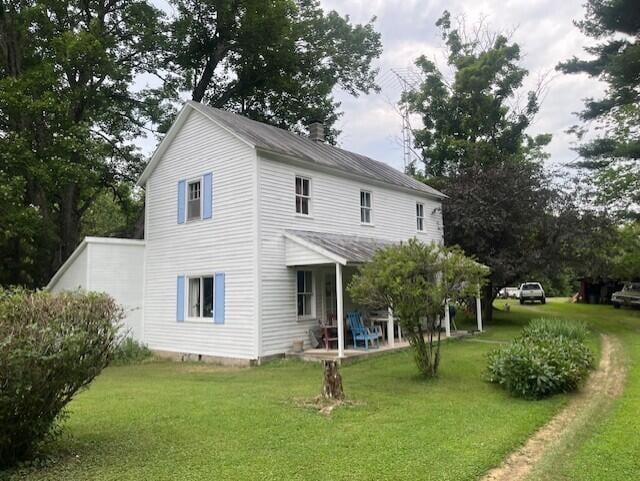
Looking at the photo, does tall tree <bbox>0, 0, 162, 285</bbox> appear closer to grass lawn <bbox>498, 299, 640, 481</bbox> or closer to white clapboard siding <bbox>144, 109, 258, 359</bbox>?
white clapboard siding <bbox>144, 109, 258, 359</bbox>

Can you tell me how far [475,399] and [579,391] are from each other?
2238mm

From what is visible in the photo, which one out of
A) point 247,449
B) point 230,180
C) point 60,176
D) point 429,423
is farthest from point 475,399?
point 60,176

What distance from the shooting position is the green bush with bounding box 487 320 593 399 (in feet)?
28.0

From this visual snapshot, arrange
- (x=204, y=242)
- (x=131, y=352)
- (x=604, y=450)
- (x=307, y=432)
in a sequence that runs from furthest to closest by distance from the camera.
A: 1. (x=131, y=352)
2. (x=204, y=242)
3. (x=307, y=432)
4. (x=604, y=450)

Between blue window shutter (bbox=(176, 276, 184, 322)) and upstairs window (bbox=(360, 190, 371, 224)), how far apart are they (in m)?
6.70

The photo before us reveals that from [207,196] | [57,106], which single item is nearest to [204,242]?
[207,196]

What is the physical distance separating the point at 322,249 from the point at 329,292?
3.20m

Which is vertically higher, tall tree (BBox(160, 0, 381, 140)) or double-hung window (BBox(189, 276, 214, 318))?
tall tree (BBox(160, 0, 381, 140))

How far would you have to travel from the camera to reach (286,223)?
1448 cm

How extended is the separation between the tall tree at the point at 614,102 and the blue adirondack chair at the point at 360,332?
14904mm

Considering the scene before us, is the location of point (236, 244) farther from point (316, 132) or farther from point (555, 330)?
point (555, 330)

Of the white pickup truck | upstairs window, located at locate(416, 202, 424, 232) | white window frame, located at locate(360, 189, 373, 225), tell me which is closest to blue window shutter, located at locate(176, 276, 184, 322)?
white window frame, located at locate(360, 189, 373, 225)

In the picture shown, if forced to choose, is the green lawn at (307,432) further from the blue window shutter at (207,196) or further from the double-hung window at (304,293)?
the blue window shutter at (207,196)

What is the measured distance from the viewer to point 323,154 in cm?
1745
